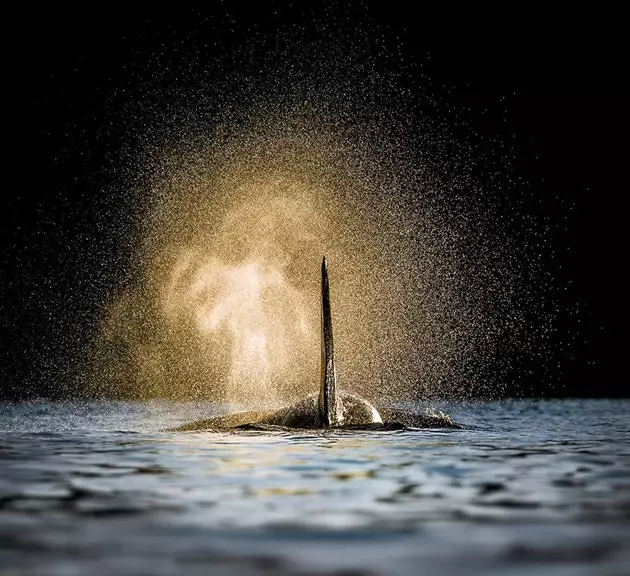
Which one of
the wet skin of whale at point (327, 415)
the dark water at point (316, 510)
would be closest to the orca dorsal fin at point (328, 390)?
the wet skin of whale at point (327, 415)

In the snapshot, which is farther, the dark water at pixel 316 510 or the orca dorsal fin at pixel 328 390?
the orca dorsal fin at pixel 328 390

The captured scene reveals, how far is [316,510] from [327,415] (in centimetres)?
1818

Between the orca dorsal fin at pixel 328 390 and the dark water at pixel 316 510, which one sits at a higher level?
the orca dorsal fin at pixel 328 390

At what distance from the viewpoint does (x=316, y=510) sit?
11.3m

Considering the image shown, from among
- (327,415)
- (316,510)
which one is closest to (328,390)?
(327,415)

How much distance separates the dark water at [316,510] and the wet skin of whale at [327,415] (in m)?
7.77

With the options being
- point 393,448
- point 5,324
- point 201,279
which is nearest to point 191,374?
point 5,324

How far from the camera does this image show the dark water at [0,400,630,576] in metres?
8.52

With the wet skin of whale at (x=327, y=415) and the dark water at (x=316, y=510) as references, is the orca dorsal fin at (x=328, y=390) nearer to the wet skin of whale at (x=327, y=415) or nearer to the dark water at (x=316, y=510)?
the wet skin of whale at (x=327, y=415)

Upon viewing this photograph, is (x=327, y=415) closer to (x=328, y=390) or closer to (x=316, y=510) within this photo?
(x=328, y=390)

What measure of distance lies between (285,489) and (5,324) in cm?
8522

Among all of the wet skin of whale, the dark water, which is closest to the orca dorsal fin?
the wet skin of whale

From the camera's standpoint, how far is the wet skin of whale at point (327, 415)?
29344 mm

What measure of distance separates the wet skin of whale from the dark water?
7.77 meters
